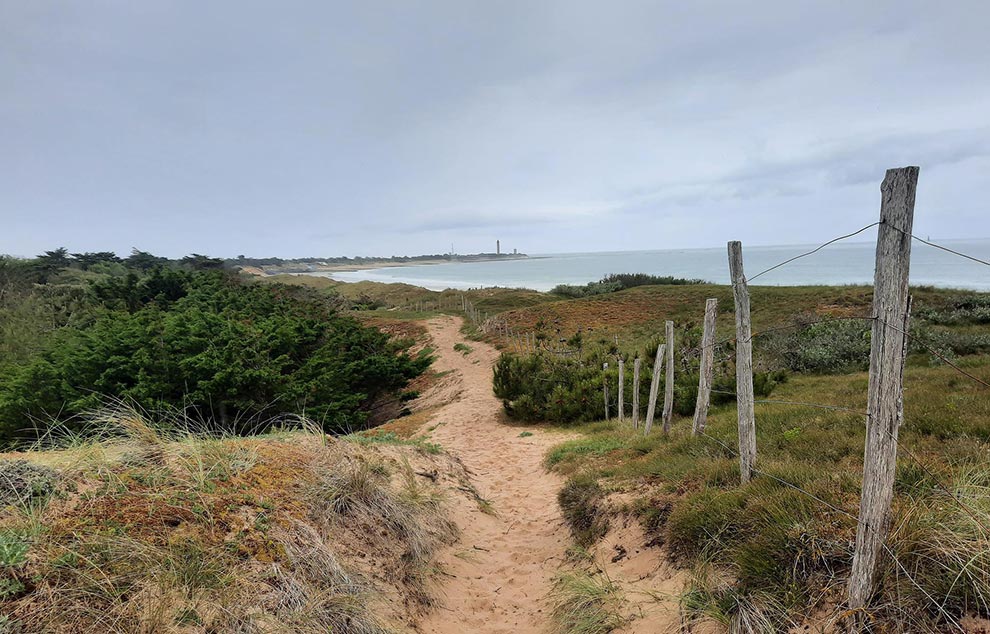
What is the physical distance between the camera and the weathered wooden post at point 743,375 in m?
4.20

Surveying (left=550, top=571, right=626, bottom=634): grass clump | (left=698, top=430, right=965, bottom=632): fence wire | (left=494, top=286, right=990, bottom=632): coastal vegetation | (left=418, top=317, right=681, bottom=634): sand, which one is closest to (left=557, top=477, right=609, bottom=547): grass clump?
(left=494, top=286, right=990, bottom=632): coastal vegetation

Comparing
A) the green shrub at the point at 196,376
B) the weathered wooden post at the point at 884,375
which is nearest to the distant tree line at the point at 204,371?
the green shrub at the point at 196,376

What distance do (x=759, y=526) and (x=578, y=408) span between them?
8500mm

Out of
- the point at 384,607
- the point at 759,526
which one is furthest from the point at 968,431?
the point at 384,607

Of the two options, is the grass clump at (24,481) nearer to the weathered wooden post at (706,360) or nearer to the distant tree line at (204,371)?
the distant tree line at (204,371)

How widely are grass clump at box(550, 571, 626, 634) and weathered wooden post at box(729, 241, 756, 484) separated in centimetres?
154

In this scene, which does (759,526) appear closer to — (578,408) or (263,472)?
(263,472)

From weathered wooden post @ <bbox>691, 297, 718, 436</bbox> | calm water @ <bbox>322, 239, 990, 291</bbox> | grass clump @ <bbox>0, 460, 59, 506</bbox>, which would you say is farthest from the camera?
calm water @ <bbox>322, 239, 990, 291</bbox>

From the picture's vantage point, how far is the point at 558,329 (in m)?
27.2

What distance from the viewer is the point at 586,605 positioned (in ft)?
12.4

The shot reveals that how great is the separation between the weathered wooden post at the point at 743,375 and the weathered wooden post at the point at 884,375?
1.54 m

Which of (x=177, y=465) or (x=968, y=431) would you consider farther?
(x=968, y=431)

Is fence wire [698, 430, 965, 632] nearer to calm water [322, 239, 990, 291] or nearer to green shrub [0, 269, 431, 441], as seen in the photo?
green shrub [0, 269, 431, 441]

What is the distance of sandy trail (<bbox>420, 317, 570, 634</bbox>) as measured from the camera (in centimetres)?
413
